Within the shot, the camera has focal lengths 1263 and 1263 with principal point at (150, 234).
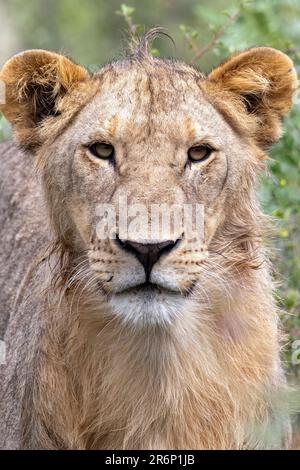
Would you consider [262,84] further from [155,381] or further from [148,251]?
[155,381]

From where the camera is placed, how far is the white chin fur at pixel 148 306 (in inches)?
177

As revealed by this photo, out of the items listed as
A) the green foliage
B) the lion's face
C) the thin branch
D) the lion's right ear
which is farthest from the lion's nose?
the thin branch

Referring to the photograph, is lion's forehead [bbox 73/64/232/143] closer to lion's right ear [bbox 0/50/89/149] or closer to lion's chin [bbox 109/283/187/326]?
lion's right ear [bbox 0/50/89/149]

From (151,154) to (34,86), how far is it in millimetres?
754

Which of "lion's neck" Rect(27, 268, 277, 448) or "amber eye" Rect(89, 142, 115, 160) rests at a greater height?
"amber eye" Rect(89, 142, 115, 160)

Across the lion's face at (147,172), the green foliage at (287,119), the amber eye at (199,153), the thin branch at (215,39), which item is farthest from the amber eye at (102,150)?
the thin branch at (215,39)

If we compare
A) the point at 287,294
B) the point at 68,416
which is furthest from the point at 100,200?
the point at 287,294

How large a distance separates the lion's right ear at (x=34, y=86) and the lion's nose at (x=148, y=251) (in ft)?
3.30

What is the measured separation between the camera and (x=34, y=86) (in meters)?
5.21

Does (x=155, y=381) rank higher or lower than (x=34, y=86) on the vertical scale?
lower

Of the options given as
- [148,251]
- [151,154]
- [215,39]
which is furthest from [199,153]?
[215,39]

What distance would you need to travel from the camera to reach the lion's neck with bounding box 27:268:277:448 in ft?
16.2

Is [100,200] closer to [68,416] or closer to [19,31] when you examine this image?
[68,416]

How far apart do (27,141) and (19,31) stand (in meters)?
7.50
